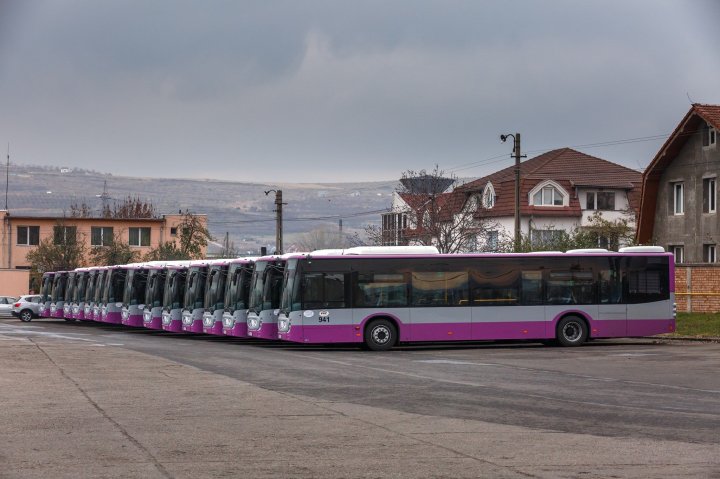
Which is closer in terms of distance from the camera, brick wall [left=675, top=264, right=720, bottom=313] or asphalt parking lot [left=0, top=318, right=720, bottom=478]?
asphalt parking lot [left=0, top=318, right=720, bottom=478]

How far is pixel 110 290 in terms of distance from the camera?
187ft

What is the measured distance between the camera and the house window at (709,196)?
55.4 meters

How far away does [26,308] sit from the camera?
71.6 m

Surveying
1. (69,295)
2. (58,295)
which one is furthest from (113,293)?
(58,295)

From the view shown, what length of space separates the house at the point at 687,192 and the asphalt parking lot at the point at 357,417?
2751 cm

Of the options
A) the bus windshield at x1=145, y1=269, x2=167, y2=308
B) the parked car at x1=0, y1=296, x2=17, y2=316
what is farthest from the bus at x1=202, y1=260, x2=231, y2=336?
the parked car at x1=0, y1=296, x2=17, y2=316

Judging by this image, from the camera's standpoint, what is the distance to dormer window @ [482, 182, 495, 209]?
86438 millimetres

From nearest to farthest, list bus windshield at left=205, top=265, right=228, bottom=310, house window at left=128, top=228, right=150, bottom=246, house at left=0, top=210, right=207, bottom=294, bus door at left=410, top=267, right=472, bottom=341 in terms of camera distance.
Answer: bus door at left=410, top=267, right=472, bottom=341 → bus windshield at left=205, top=265, right=228, bottom=310 → house at left=0, top=210, right=207, bottom=294 → house window at left=128, top=228, right=150, bottom=246

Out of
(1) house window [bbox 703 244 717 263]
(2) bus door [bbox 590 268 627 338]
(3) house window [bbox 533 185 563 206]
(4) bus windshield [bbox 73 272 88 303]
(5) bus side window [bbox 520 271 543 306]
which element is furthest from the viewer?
(3) house window [bbox 533 185 563 206]

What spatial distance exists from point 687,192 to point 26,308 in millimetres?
37374

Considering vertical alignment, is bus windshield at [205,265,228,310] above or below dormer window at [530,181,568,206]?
below

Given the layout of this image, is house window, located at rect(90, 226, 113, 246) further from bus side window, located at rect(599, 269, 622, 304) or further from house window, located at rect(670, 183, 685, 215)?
bus side window, located at rect(599, 269, 622, 304)

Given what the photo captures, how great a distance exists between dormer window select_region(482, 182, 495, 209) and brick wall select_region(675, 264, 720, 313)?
39.3m

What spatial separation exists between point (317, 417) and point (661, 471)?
18.3 ft
